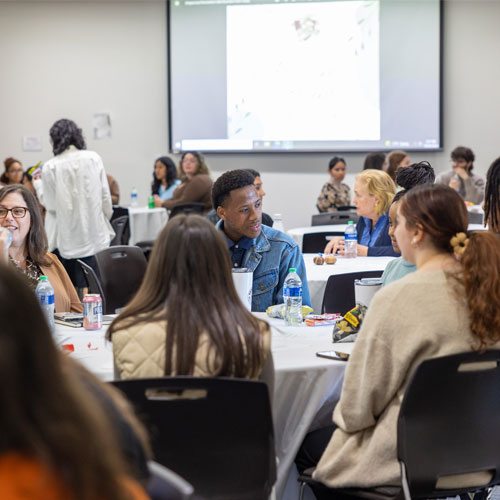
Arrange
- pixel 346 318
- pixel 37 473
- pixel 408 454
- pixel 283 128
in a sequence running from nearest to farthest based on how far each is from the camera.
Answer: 1. pixel 37 473
2. pixel 408 454
3. pixel 346 318
4. pixel 283 128

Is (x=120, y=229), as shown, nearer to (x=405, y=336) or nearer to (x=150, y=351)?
(x=150, y=351)

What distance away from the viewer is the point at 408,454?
6.70ft

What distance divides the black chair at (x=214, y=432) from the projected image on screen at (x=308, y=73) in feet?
24.5

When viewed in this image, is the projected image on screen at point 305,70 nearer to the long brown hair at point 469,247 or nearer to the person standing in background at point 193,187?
the person standing in background at point 193,187

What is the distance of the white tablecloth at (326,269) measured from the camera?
412 centimetres

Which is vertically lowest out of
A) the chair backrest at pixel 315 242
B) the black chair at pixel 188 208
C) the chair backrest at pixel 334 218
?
the chair backrest at pixel 315 242

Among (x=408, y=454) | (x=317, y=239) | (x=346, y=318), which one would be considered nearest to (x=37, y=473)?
(x=408, y=454)

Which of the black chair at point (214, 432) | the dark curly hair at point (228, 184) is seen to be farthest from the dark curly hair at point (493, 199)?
the black chair at point (214, 432)

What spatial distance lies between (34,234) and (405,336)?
1.97 m

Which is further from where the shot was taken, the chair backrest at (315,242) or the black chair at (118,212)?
the black chair at (118,212)

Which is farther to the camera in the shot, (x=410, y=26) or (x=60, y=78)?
(x=60, y=78)

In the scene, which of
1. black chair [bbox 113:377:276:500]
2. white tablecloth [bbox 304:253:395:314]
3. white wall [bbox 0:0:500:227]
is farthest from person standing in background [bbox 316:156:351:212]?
black chair [bbox 113:377:276:500]

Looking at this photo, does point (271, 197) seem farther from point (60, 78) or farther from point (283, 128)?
point (60, 78)

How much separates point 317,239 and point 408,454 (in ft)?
11.4
